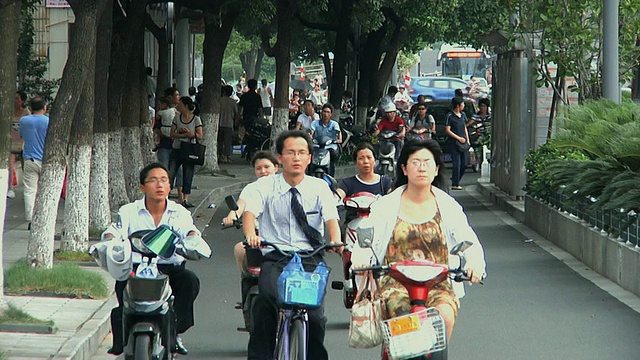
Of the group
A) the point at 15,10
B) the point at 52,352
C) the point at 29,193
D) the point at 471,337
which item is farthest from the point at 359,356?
the point at 29,193

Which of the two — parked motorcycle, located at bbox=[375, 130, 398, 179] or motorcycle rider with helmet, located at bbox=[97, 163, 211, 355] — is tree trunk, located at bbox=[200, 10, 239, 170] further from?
motorcycle rider with helmet, located at bbox=[97, 163, 211, 355]

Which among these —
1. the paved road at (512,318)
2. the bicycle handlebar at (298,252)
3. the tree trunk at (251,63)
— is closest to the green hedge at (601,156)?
the paved road at (512,318)

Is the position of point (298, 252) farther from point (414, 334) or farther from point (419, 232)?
point (414, 334)

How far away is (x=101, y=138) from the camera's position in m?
15.5

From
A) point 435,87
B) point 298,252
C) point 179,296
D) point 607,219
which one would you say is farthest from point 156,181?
point 435,87

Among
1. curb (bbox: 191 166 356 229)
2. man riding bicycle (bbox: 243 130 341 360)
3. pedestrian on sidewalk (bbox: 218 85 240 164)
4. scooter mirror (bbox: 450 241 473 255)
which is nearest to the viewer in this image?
scooter mirror (bbox: 450 241 473 255)

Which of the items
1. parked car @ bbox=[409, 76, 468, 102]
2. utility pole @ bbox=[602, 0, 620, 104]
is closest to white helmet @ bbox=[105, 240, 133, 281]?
utility pole @ bbox=[602, 0, 620, 104]

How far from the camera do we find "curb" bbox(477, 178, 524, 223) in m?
19.1

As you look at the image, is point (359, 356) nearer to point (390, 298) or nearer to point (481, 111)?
point (390, 298)

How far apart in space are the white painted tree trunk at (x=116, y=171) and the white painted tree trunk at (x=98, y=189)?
2146 mm

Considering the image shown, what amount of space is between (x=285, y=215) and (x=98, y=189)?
797cm

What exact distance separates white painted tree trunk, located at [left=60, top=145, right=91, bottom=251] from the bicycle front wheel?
6701 millimetres

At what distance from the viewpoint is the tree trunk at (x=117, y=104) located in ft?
56.9

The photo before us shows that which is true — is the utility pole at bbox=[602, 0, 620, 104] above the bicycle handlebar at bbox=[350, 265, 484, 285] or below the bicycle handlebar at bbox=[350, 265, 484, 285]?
above
